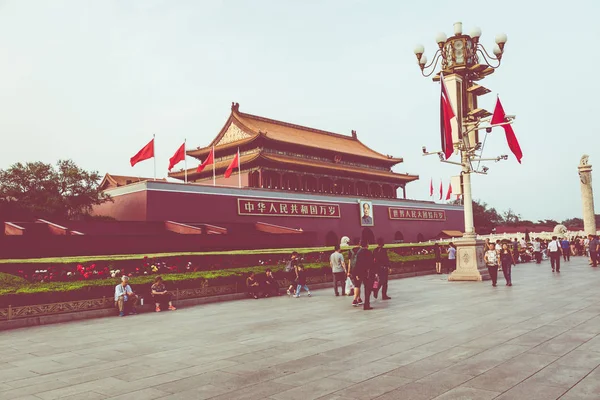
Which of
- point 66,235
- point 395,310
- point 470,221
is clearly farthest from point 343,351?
point 66,235

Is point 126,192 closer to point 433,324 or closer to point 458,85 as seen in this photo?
point 458,85

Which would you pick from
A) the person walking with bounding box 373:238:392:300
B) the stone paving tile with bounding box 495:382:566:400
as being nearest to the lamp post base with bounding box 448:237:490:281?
the person walking with bounding box 373:238:392:300

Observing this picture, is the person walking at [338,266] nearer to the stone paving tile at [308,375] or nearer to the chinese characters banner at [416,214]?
the stone paving tile at [308,375]

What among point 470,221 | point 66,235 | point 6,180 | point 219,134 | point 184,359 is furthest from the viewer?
point 219,134

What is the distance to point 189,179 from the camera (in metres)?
36.2

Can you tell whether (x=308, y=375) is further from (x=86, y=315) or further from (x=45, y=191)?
(x=45, y=191)

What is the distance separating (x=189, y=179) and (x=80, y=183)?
1144 cm

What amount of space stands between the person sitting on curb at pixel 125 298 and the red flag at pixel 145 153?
41.2ft

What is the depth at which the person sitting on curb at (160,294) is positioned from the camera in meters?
11.1

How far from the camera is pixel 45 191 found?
78.7 feet

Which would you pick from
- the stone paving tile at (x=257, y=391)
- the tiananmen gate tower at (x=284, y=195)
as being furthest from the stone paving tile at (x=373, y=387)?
the tiananmen gate tower at (x=284, y=195)

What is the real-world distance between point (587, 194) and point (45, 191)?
32.8m

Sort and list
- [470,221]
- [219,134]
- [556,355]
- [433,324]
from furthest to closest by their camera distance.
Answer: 1. [219,134]
2. [470,221]
3. [433,324]
4. [556,355]

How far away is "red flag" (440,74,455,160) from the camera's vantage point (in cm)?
1389
